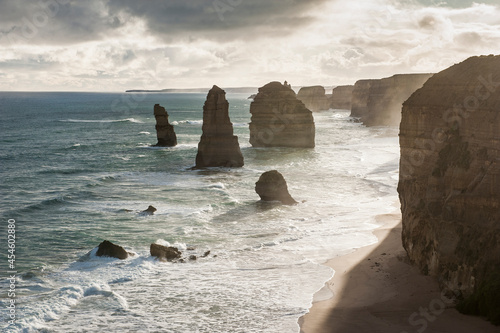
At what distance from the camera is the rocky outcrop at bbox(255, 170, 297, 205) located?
37906 mm

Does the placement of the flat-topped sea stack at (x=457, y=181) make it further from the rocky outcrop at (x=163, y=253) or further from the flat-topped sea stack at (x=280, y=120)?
the flat-topped sea stack at (x=280, y=120)

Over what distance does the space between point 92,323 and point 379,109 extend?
10256 centimetres

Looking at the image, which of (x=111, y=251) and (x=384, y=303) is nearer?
(x=384, y=303)

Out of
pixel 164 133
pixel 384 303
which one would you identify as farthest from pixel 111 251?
pixel 164 133

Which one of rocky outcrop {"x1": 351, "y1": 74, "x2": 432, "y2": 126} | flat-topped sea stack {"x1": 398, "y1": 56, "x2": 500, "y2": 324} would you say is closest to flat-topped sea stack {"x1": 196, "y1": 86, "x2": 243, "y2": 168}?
flat-topped sea stack {"x1": 398, "y1": 56, "x2": 500, "y2": 324}


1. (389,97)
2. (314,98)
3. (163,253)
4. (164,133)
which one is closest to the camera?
(163,253)

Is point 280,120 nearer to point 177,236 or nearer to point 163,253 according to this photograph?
point 177,236

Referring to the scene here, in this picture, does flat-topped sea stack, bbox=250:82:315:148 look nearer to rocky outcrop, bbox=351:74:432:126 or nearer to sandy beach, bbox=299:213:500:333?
rocky outcrop, bbox=351:74:432:126

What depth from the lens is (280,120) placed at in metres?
72.0

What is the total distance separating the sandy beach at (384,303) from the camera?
1762 centimetres

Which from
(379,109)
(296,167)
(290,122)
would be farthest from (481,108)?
(379,109)

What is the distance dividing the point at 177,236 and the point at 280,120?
4405 cm

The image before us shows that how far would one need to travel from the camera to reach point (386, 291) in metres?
21.2

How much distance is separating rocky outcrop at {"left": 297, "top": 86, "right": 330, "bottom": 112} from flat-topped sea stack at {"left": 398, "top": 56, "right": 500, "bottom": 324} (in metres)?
162
